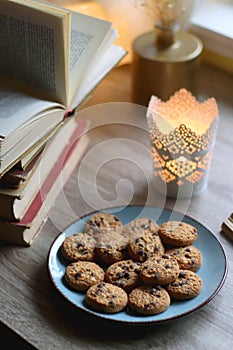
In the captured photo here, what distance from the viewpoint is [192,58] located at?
1.15 meters

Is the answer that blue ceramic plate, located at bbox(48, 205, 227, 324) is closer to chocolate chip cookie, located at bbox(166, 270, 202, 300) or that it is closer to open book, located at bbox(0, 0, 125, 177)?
chocolate chip cookie, located at bbox(166, 270, 202, 300)

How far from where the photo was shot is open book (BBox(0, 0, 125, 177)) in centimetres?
88

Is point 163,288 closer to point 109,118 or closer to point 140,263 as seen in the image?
point 140,263

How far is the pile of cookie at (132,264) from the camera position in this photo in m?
0.78

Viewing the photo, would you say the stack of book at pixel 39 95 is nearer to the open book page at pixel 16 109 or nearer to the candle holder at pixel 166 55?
the open book page at pixel 16 109

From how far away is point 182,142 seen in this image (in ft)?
3.08

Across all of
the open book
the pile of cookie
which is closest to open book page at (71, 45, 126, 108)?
the open book

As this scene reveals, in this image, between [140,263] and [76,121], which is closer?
[140,263]

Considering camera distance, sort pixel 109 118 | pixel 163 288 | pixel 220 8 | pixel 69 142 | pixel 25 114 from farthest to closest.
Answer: pixel 220 8
pixel 109 118
pixel 69 142
pixel 25 114
pixel 163 288

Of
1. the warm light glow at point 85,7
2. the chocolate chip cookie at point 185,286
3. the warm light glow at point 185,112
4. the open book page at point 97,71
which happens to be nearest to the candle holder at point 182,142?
the warm light glow at point 185,112

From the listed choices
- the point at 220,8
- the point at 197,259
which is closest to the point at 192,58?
the point at 220,8

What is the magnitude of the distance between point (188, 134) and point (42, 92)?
24 centimetres

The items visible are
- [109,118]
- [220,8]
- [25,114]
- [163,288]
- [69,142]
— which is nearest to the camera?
[163,288]

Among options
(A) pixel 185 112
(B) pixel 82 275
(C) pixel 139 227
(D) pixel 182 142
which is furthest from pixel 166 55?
(B) pixel 82 275
